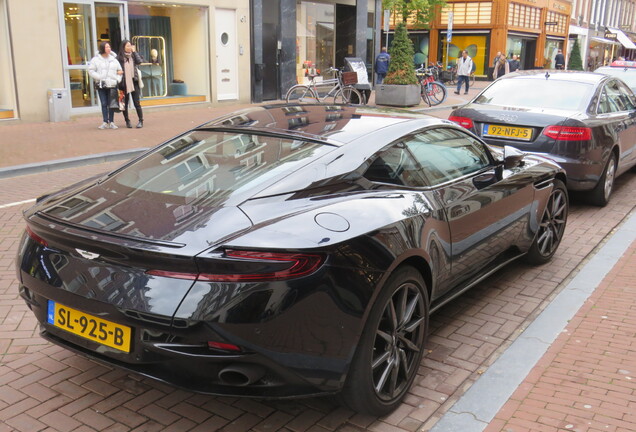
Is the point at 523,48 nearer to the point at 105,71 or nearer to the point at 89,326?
the point at 105,71

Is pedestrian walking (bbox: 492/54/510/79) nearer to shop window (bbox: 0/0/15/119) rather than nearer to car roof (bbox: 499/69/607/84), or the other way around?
shop window (bbox: 0/0/15/119)

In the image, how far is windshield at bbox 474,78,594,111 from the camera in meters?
7.42

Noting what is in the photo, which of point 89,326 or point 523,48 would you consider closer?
point 89,326

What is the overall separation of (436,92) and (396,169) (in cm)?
1750

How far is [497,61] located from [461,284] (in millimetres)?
28431

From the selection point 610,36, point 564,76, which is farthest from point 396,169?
point 610,36

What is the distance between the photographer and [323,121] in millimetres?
3783

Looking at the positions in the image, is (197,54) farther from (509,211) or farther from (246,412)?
(246,412)

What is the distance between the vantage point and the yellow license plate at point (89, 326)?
2680mm

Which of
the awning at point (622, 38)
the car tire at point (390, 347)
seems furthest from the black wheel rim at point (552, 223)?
the awning at point (622, 38)

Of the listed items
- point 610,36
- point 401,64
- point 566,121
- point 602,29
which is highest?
point 602,29

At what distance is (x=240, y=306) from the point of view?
2529 millimetres

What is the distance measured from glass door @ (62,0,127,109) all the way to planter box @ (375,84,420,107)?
7514 millimetres

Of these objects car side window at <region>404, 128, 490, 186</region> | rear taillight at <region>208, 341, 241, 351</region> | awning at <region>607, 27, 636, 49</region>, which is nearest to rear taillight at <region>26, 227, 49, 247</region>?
rear taillight at <region>208, 341, 241, 351</region>
